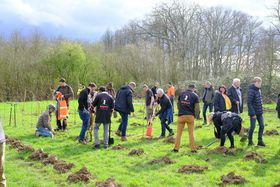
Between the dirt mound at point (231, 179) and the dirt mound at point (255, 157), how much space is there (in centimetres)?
192

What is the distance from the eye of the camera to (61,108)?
1505 centimetres

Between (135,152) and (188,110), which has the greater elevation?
(188,110)

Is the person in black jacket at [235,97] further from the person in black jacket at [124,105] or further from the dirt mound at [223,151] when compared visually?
the person in black jacket at [124,105]

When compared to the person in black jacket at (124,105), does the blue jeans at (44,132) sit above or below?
below

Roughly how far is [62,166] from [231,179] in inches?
156

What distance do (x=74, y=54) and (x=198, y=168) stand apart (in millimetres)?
33036

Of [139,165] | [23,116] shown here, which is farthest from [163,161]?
[23,116]

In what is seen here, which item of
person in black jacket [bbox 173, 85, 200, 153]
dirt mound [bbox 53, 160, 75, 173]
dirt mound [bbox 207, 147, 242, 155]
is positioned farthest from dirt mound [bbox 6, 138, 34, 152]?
dirt mound [bbox 207, 147, 242, 155]

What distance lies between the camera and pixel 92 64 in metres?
41.8

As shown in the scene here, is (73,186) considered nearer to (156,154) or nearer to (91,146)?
(156,154)

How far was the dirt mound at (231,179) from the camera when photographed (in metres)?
7.65

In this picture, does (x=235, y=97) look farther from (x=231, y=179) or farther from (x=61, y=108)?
(x=61, y=108)

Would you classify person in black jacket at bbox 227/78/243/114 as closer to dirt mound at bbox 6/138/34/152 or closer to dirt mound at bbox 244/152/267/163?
dirt mound at bbox 244/152/267/163

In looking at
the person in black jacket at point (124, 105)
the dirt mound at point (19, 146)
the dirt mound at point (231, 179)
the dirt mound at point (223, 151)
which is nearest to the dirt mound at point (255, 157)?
the dirt mound at point (223, 151)
